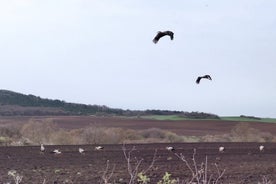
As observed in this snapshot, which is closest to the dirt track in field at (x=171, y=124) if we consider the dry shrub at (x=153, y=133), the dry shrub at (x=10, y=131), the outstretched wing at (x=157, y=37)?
the dry shrub at (x=153, y=133)

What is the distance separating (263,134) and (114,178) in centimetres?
3788

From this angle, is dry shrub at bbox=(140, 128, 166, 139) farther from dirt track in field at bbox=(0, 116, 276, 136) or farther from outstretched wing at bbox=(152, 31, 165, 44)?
outstretched wing at bbox=(152, 31, 165, 44)

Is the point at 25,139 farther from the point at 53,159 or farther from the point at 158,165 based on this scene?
the point at 158,165

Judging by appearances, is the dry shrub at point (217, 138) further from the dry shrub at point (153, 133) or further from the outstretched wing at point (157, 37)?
the outstretched wing at point (157, 37)

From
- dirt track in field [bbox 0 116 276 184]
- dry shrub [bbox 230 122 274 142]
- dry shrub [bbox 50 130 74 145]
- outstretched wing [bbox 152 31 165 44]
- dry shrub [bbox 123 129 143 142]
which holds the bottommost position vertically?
dirt track in field [bbox 0 116 276 184]

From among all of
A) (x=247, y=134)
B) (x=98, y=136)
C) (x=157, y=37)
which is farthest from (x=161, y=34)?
(x=247, y=134)

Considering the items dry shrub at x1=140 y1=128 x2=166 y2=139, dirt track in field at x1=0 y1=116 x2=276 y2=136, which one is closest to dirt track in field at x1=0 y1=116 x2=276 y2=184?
dry shrub at x1=140 y1=128 x2=166 y2=139

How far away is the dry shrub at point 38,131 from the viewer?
42.0 m

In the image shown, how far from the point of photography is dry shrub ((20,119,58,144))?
138ft

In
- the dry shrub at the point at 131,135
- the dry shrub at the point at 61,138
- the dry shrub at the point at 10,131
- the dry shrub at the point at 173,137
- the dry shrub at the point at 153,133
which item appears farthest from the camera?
the dry shrub at the point at 153,133

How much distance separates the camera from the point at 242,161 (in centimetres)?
2505

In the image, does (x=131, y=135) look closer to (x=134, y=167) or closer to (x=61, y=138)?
(x=61, y=138)

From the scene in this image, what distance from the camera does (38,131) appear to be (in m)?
43.3

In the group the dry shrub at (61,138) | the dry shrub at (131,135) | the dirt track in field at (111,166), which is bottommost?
the dirt track in field at (111,166)
